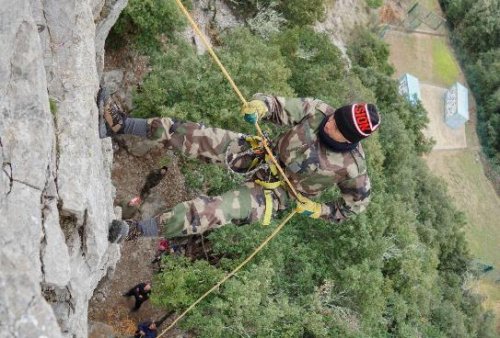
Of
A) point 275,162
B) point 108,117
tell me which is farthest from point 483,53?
point 108,117

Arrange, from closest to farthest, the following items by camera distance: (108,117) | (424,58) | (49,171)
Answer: (49,171), (108,117), (424,58)

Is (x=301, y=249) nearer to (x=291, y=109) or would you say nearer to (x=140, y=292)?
A: (x=140, y=292)

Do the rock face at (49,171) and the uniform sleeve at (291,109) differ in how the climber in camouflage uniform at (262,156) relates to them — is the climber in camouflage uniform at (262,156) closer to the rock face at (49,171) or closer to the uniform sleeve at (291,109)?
the uniform sleeve at (291,109)

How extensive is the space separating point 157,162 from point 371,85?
422 inches

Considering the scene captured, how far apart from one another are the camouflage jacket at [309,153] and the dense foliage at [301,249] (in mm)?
2130

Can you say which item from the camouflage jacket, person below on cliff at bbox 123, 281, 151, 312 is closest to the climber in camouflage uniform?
the camouflage jacket

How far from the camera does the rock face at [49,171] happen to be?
4.70m

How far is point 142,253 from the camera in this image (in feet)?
31.4

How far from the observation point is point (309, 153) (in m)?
7.19

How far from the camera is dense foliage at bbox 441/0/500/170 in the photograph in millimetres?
28328

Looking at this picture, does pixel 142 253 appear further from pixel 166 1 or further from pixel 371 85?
pixel 371 85

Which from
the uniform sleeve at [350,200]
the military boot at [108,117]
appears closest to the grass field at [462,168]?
the uniform sleeve at [350,200]

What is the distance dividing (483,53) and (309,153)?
26.0 metres

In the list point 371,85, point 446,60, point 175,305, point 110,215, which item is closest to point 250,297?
point 175,305
